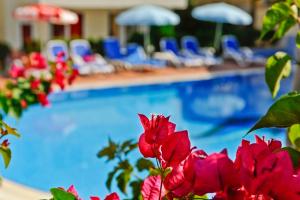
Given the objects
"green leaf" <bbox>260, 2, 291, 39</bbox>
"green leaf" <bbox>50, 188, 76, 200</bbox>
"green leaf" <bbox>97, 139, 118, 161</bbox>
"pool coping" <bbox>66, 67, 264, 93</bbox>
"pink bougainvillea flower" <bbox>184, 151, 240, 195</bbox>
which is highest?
"green leaf" <bbox>260, 2, 291, 39</bbox>

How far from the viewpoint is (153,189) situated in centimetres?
121

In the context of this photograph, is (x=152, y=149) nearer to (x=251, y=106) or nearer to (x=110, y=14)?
(x=251, y=106)

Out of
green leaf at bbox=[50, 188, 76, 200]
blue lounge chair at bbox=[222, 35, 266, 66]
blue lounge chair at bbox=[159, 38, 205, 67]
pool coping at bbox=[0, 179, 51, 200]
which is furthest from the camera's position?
blue lounge chair at bbox=[222, 35, 266, 66]

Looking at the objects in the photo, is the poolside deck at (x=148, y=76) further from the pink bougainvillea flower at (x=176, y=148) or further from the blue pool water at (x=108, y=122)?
the pink bougainvillea flower at (x=176, y=148)

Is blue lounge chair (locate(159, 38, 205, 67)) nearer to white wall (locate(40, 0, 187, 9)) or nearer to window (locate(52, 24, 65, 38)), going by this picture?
white wall (locate(40, 0, 187, 9))

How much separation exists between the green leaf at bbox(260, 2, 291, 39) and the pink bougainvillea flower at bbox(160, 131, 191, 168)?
1058mm

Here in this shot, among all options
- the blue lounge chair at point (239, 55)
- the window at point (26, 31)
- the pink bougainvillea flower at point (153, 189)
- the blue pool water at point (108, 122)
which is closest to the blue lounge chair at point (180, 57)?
the blue pool water at point (108, 122)

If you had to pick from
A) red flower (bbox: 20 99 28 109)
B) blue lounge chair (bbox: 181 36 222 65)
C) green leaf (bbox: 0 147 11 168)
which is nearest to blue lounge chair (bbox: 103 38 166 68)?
blue lounge chair (bbox: 181 36 222 65)

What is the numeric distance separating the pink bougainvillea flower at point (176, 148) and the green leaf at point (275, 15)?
1058 mm

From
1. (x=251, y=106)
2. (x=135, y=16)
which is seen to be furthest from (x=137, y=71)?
(x=251, y=106)

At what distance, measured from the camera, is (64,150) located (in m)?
12.9

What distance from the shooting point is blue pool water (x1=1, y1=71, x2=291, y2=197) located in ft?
37.4

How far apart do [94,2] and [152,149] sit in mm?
28056

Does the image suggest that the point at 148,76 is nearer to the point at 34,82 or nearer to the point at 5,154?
the point at 34,82
